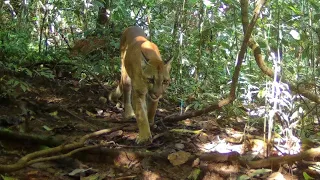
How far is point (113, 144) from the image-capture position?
4043mm

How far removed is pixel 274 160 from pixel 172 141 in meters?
1.30

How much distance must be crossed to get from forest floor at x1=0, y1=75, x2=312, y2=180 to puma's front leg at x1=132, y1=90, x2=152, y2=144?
10 centimetres

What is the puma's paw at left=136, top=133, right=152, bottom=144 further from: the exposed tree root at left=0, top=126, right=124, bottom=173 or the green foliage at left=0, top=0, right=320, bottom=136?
the green foliage at left=0, top=0, right=320, bottom=136

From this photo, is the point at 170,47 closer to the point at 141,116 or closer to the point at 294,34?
the point at 141,116

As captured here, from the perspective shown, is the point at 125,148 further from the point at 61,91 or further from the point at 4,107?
the point at 61,91

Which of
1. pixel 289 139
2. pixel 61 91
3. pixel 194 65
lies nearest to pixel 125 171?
pixel 289 139

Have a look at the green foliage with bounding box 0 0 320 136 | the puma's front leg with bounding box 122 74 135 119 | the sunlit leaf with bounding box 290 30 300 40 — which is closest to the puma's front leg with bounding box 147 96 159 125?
the puma's front leg with bounding box 122 74 135 119

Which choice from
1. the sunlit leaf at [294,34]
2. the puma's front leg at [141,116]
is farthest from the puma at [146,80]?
the sunlit leaf at [294,34]

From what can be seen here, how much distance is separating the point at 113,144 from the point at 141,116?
75 centimetres

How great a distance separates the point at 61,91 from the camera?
259 inches

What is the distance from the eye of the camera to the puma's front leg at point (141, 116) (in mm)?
4441

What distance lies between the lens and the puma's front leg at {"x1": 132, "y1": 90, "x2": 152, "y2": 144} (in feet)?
14.6

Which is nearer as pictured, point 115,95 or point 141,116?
point 141,116

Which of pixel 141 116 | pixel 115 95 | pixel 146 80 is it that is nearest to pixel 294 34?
pixel 146 80
